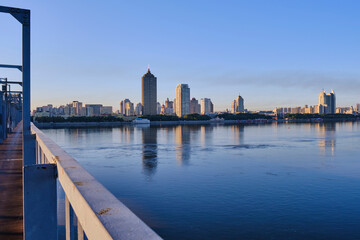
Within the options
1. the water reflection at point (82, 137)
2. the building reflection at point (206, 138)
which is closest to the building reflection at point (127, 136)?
the water reflection at point (82, 137)

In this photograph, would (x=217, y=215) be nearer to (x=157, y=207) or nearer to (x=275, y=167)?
(x=157, y=207)

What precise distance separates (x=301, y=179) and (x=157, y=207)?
1357cm

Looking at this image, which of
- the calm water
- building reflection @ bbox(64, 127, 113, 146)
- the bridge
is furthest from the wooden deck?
building reflection @ bbox(64, 127, 113, 146)

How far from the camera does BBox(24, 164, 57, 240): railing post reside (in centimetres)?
334

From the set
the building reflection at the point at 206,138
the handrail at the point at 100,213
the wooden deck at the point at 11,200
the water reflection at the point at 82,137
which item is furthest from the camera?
the water reflection at the point at 82,137

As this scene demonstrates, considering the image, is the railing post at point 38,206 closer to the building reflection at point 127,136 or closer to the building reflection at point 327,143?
the building reflection at point 327,143

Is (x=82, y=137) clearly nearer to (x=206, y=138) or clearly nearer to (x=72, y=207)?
(x=206, y=138)

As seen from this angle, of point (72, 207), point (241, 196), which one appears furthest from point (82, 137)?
point (72, 207)

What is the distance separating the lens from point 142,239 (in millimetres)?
1599

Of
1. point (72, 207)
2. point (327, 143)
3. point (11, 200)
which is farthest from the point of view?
point (327, 143)

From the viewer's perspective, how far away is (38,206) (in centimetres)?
341

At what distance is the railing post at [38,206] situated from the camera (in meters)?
3.34

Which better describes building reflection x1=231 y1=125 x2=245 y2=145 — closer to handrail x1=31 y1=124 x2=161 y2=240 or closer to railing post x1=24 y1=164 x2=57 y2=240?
railing post x1=24 y1=164 x2=57 y2=240

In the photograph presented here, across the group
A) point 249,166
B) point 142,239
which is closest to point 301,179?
point 249,166
